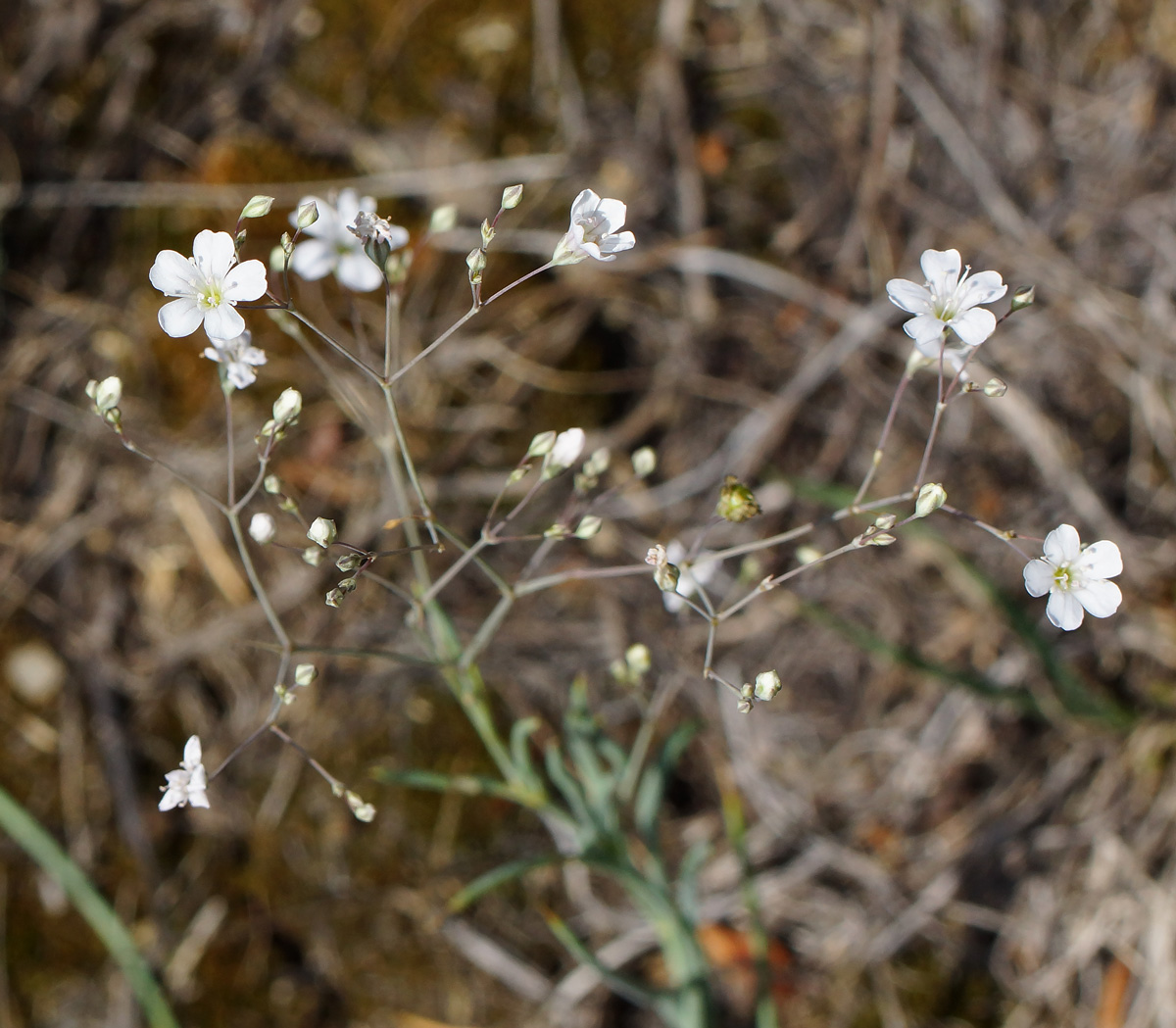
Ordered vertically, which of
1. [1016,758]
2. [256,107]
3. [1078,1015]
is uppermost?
[256,107]

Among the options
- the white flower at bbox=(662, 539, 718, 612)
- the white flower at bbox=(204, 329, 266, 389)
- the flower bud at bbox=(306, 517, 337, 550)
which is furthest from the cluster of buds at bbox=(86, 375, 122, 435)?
the white flower at bbox=(662, 539, 718, 612)

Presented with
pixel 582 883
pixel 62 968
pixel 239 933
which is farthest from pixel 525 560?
pixel 62 968

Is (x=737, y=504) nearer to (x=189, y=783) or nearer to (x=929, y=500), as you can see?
(x=929, y=500)

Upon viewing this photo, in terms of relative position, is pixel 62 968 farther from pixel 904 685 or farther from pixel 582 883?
pixel 904 685

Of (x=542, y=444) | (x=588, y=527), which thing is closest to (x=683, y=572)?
(x=588, y=527)

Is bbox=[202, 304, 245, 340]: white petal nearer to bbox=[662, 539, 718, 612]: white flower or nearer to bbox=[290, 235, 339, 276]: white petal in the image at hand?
bbox=[290, 235, 339, 276]: white petal

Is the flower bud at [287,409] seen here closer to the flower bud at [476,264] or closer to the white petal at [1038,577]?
the flower bud at [476,264]

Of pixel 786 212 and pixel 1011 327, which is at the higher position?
pixel 786 212
